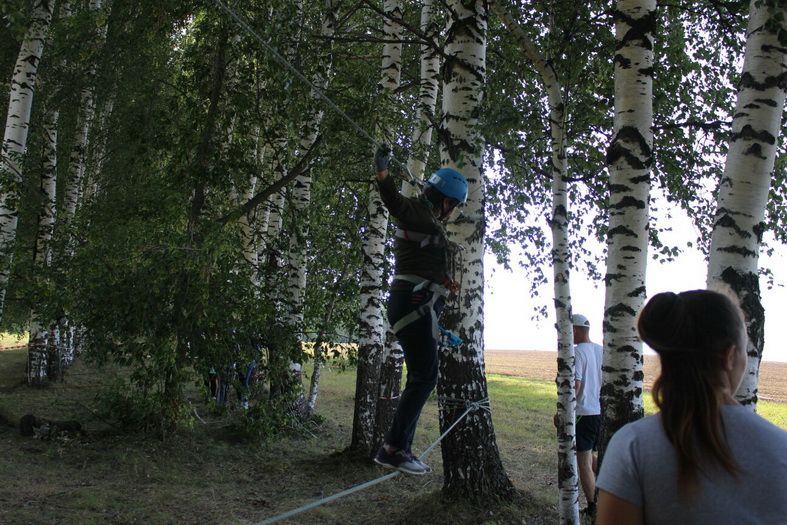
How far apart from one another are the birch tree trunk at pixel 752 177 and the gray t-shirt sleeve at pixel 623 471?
2604mm

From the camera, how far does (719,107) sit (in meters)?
9.21

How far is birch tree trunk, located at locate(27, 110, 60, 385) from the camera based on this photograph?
9977mm

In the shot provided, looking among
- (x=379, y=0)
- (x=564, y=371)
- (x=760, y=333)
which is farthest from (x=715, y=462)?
(x=379, y=0)

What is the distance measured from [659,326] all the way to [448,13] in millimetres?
5926

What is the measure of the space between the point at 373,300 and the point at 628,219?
510 cm

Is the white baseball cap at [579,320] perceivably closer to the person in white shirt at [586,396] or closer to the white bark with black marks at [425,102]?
the person in white shirt at [586,396]

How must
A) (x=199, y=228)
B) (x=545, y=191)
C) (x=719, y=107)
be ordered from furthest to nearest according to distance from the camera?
(x=545, y=191)
(x=719, y=107)
(x=199, y=228)

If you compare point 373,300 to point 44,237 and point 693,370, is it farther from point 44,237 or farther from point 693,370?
point 693,370

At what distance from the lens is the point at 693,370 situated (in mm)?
1558

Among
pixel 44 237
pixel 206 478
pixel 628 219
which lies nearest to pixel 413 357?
pixel 628 219

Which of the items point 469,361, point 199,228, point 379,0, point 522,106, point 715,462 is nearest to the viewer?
point 715,462

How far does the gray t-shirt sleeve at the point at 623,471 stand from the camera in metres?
1.54

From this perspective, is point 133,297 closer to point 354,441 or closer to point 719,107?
point 354,441

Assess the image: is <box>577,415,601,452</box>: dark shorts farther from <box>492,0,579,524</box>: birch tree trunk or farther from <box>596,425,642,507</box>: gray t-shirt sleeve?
<box>596,425,642,507</box>: gray t-shirt sleeve
